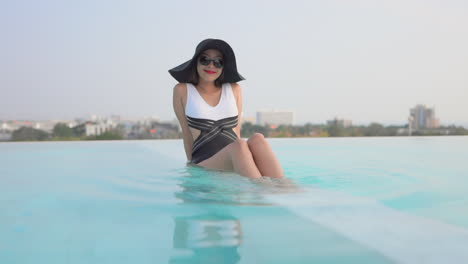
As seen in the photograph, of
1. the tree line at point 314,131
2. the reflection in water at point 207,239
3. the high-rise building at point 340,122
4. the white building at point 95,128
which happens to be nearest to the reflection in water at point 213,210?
the reflection in water at point 207,239

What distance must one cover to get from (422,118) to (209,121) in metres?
11.1

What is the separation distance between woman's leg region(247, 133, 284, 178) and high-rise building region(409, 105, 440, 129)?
10.9 meters

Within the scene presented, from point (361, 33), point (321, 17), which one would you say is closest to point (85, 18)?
point (321, 17)

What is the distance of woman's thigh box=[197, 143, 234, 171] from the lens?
2.97 meters

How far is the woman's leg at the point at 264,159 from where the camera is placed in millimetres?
2814

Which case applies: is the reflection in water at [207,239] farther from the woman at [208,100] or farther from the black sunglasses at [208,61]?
the black sunglasses at [208,61]

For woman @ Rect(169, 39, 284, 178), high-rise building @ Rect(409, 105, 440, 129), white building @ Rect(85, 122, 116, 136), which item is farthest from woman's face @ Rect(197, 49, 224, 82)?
high-rise building @ Rect(409, 105, 440, 129)

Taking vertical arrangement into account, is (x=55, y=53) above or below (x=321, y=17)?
Result: below

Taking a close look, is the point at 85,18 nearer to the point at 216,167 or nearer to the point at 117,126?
the point at 117,126

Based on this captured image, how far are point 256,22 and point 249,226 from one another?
10458 mm

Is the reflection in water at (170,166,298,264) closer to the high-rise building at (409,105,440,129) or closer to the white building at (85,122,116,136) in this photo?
the white building at (85,122,116,136)

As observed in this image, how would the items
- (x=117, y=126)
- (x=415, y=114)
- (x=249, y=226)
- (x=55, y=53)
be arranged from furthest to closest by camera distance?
(x=415, y=114) → (x=55, y=53) → (x=117, y=126) → (x=249, y=226)

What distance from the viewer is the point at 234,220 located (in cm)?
175

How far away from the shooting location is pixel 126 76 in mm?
12102
